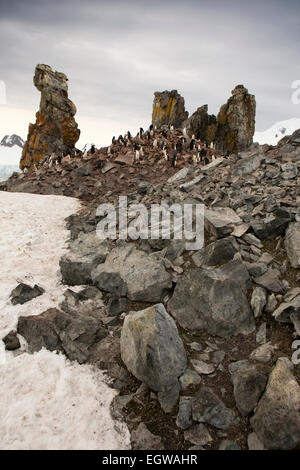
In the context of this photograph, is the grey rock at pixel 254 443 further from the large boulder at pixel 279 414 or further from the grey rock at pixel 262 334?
the grey rock at pixel 262 334

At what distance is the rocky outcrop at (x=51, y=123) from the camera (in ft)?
128

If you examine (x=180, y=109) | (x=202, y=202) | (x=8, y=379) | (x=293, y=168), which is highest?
(x=180, y=109)

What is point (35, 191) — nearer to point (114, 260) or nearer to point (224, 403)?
point (114, 260)

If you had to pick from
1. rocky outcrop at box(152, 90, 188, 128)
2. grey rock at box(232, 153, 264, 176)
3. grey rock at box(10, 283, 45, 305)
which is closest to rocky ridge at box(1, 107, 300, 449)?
grey rock at box(10, 283, 45, 305)

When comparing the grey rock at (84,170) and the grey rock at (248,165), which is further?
the grey rock at (84,170)

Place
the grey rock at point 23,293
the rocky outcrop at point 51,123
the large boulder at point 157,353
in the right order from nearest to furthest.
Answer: the large boulder at point 157,353 < the grey rock at point 23,293 < the rocky outcrop at point 51,123

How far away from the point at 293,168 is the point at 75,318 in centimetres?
1025

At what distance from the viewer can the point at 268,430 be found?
4316mm

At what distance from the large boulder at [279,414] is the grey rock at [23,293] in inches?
262

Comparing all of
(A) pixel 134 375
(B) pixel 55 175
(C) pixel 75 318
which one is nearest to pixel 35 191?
(B) pixel 55 175

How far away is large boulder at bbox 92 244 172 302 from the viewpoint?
7926 mm

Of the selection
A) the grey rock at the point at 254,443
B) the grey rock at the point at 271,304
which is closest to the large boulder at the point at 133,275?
the grey rock at the point at 271,304

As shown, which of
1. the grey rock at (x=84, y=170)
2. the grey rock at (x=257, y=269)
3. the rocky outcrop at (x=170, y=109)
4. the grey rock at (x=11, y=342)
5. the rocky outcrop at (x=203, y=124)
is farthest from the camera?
the rocky outcrop at (x=170, y=109)

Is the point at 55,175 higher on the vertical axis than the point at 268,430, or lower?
higher
